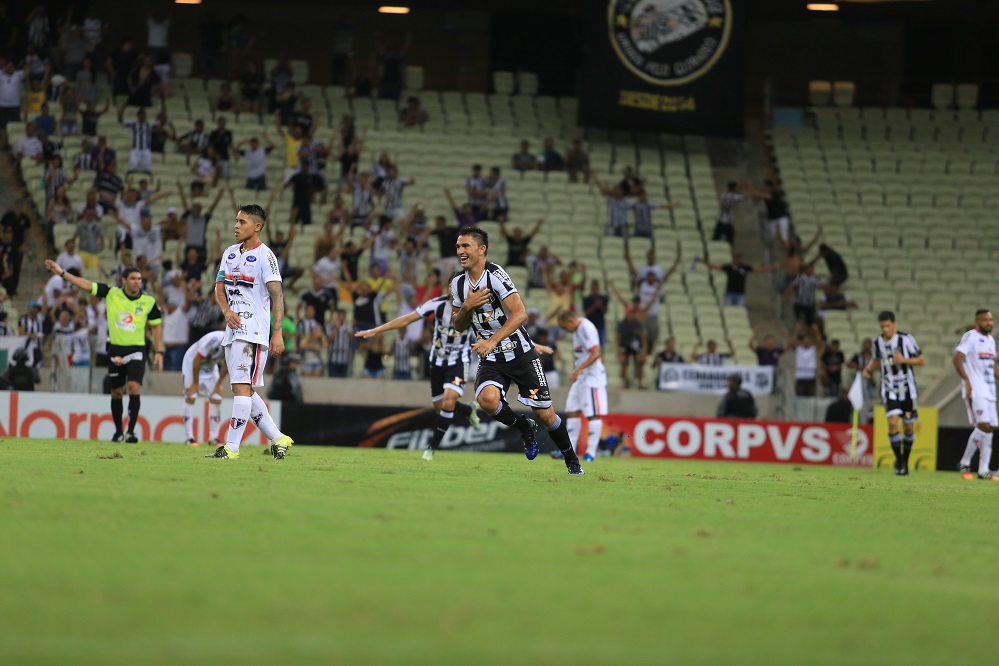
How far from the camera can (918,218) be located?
113 ft

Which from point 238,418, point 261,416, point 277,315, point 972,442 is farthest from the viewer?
point 972,442

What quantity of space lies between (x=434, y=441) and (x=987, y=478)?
877 centimetres

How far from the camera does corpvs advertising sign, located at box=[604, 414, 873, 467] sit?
25.6 metres

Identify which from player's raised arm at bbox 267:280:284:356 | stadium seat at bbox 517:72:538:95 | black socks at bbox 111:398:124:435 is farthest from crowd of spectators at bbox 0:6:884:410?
player's raised arm at bbox 267:280:284:356

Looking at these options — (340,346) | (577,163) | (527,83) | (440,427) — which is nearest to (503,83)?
(527,83)

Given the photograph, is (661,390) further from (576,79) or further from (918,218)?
(576,79)

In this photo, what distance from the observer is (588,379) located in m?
20.8

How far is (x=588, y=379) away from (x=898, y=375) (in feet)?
15.1

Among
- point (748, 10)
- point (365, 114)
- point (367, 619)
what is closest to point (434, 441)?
point (367, 619)

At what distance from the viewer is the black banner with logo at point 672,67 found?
34906mm

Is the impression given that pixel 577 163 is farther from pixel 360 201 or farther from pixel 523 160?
pixel 360 201

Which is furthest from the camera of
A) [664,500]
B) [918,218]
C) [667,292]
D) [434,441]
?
[918,218]

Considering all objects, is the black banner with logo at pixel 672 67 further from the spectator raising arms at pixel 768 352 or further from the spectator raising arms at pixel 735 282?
the spectator raising arms at pixel 768 352

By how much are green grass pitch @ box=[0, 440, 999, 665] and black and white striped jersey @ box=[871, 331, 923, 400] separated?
9.10 metres
